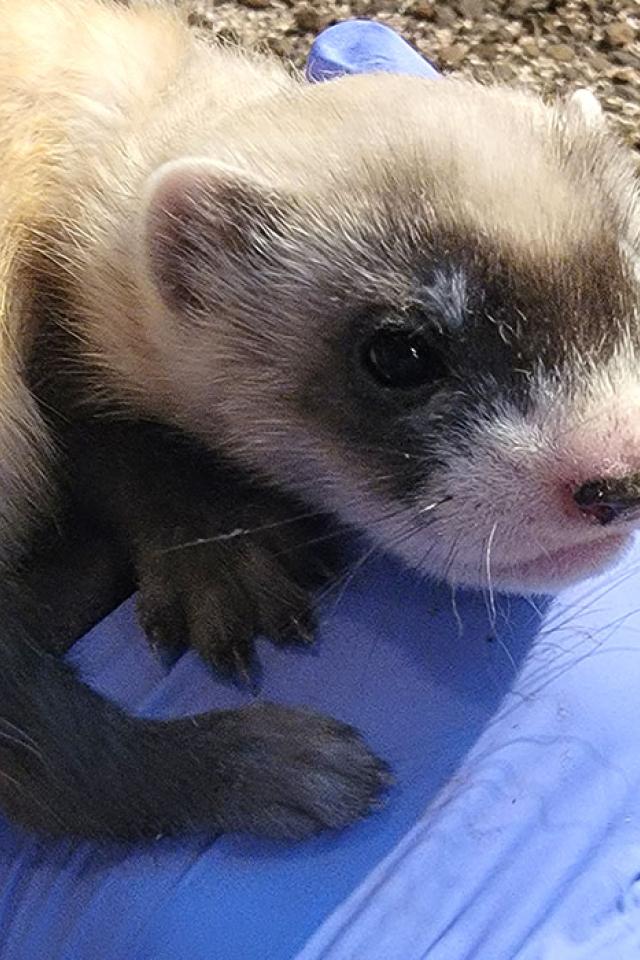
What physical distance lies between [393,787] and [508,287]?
424 millimetres

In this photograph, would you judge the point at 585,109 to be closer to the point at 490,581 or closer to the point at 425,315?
the point at 425,315

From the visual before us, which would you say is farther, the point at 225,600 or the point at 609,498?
the point at 225,600

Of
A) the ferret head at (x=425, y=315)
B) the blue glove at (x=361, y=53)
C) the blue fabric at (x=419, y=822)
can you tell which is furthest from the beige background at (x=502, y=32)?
the blue fabric at (x=419, y=822)

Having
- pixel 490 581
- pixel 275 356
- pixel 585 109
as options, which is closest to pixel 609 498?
pixel 490 581

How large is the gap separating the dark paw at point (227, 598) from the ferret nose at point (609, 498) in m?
0.34

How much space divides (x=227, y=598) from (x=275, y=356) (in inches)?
9.1

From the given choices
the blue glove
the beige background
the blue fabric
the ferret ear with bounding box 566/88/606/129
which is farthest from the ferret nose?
the beige background

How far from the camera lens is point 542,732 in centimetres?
112

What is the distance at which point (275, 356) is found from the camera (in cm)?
105

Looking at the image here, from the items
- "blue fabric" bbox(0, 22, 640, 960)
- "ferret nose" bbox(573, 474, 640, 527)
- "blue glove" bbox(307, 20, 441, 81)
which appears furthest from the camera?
"blue glove" bbox(307, 20, 441, 81)

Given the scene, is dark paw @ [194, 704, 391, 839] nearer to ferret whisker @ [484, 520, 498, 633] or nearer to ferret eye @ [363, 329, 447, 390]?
ferret whisker @ [484, 520, 498, 633]

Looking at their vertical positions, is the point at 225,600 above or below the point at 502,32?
above

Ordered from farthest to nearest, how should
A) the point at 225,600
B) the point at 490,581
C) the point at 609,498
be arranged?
the point at 225,600
the point at 490,581
the point at 609,498

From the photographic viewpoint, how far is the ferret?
920 mm
